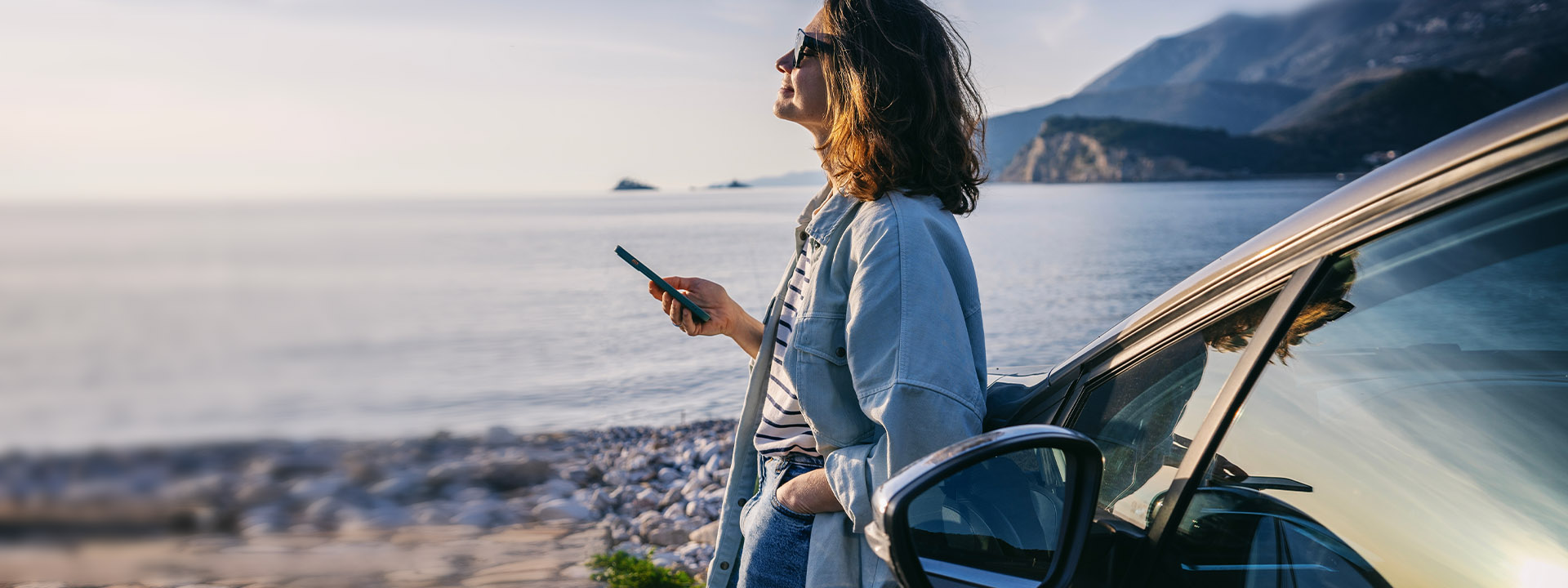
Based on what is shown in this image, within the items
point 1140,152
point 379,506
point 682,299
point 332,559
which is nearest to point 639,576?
point 332,559

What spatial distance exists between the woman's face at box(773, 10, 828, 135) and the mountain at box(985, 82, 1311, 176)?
511 feet

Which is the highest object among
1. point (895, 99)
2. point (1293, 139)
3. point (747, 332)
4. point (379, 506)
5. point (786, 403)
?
point (1293, 139)

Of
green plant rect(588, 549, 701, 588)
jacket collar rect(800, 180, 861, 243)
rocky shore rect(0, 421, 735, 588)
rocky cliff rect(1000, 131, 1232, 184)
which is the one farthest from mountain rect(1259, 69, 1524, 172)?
jacket collar rect(800, 180, 861, 243)

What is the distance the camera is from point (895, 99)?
184 centimetres

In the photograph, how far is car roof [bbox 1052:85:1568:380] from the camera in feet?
2.89

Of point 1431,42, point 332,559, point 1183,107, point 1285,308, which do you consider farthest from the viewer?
point 1183,107

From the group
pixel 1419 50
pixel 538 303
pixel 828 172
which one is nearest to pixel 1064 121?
pixel 1419 50

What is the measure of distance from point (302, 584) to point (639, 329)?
14492 mm

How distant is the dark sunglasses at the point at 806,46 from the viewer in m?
1.94

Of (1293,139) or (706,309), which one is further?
(1293,139)

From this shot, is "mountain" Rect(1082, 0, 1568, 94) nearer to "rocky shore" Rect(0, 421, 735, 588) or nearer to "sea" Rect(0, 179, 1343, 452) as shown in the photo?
"sea" Rect(0, 179, 1343, 452)

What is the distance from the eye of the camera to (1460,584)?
3.15 ft

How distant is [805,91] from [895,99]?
0.90 feet

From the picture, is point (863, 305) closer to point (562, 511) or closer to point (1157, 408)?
point (1157, 408)
